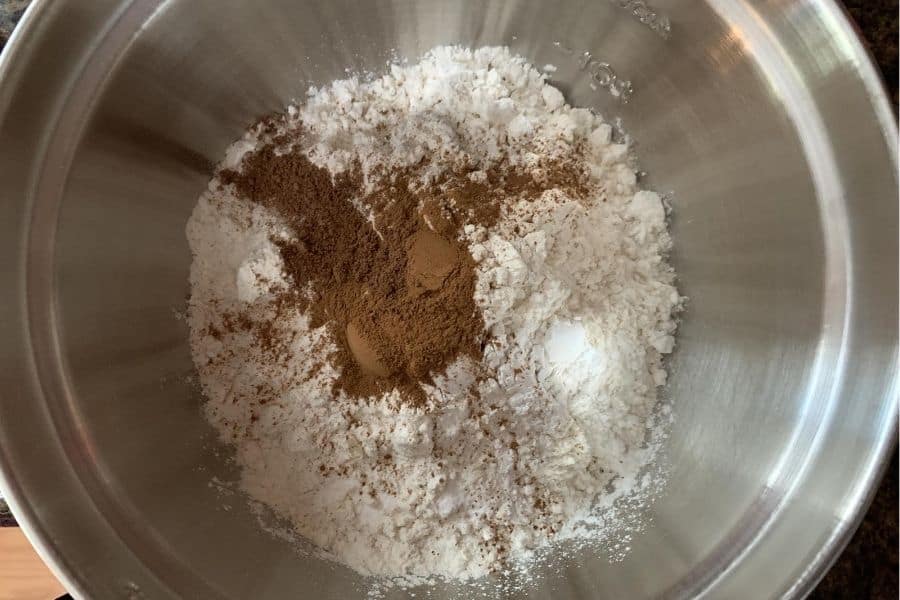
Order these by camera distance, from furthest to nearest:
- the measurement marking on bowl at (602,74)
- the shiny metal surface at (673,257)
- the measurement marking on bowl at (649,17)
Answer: the measurement marking on bowl at (602,74)
the measurement marking on bowl at (649,17)
the shiny metal surface at (673,257)

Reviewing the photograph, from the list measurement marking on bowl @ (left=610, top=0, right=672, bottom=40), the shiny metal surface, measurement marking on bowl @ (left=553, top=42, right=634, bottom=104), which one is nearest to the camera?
the shiny metal surface

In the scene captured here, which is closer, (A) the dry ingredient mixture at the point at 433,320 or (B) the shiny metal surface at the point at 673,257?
(B) the shiny metal surface at the point at 673,257

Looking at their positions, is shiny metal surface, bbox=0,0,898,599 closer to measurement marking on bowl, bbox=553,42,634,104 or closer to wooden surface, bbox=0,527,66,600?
measurement marking on bowl, bbox=553,42,634,104

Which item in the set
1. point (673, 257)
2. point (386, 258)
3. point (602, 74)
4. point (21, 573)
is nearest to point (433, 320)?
point (386, 258)

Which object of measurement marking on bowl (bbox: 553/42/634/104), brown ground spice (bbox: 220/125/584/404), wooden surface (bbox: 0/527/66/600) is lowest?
wooden surface (bbox: 0/527/66/600)

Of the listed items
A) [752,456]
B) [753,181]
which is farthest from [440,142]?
[752,456]

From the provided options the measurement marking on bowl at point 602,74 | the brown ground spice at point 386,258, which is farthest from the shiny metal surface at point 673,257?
the brown ground spice at point 386,258

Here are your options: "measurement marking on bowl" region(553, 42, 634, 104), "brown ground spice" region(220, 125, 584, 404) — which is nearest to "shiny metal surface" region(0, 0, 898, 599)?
"measurement marking on bowl" region(553, 42, 634, 104)

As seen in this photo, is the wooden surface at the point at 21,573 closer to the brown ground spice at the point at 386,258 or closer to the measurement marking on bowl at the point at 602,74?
the brown ground spice at the point at 386,258

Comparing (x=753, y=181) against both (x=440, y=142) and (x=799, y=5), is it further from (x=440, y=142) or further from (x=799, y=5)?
(x=440, y=142)
